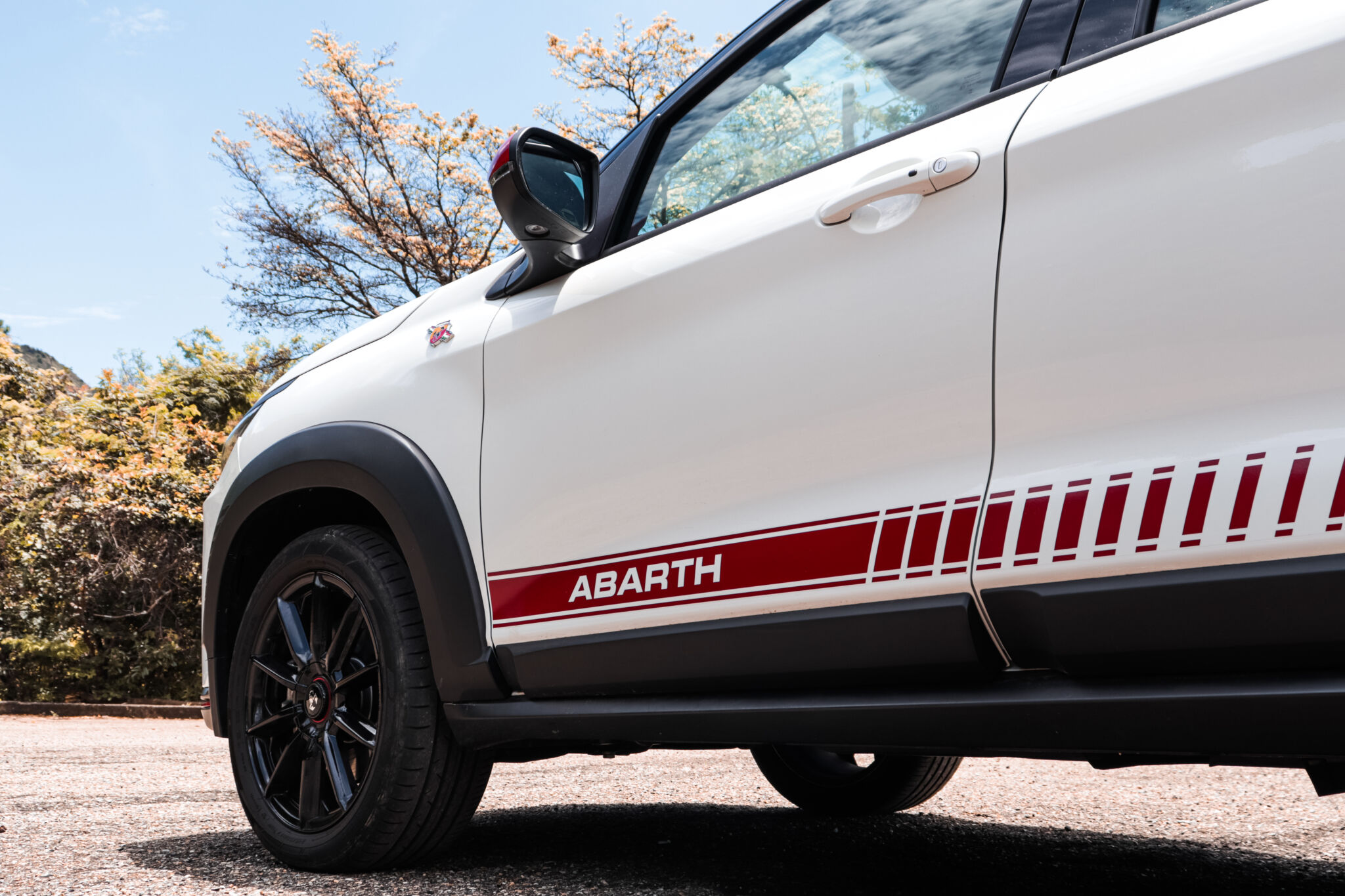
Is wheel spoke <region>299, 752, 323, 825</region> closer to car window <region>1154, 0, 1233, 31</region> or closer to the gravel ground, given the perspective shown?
the gravel ground

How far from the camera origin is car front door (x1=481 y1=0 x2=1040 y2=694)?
1.69 meters

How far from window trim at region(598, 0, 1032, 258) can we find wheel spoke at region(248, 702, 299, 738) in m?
1.41

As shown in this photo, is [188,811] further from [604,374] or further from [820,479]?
[820,479]

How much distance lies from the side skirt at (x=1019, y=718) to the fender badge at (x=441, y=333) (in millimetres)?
947

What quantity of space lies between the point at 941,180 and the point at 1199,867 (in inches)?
81.6

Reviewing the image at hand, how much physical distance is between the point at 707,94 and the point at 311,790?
1.94m

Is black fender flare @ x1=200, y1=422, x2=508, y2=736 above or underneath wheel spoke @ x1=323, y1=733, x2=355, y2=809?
above

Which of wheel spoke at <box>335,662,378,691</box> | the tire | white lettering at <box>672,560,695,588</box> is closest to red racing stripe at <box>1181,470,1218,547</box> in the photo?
white lettering at <box>672,560,695,588</box>

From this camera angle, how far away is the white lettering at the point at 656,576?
203 cm

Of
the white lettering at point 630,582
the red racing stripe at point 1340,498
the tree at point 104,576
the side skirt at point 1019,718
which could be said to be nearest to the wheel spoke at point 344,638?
the side skirt at point 1019,718

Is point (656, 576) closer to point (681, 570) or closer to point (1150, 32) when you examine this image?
point (681, 570)

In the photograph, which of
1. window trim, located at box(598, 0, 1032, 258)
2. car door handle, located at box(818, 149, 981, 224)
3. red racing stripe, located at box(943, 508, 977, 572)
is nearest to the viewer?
red racing stripe, located at box(943, 508, 977, 572)

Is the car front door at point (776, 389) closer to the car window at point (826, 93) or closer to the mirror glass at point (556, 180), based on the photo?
the car window at point (826, 93)

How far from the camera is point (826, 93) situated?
218 cm
